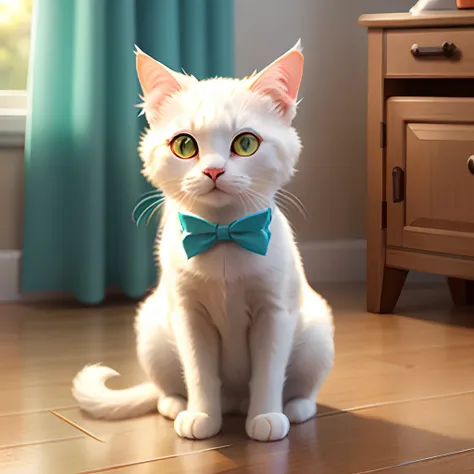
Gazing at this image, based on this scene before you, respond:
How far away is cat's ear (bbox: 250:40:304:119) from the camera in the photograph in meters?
1.34

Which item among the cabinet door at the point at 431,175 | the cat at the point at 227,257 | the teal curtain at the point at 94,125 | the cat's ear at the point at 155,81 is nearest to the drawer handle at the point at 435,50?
the cabinet door at the point at 431,175

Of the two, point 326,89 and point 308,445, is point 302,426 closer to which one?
point 308,445

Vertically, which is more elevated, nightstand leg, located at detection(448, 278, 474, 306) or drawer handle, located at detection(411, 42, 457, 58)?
drawer handle, located at detection(411, 42, 457, 58)

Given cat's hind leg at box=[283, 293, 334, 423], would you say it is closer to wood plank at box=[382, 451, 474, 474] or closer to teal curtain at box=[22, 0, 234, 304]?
wood plank at box=[382, 451, 474, 474]

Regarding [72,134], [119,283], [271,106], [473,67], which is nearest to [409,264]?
[473,67]

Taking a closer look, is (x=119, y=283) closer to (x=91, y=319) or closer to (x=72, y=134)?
(x=91, y=319)

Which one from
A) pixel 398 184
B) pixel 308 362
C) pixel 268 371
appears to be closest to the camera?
pixel 268 371

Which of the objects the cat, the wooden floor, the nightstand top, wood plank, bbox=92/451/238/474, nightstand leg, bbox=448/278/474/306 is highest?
the nightstand top

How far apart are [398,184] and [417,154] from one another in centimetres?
10

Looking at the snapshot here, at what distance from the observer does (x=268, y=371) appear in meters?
1.37

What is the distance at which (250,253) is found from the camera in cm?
135

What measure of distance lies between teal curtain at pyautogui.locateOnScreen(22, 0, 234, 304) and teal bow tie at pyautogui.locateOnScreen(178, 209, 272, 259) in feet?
3.84

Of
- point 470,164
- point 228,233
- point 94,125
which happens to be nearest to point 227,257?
point 228,233

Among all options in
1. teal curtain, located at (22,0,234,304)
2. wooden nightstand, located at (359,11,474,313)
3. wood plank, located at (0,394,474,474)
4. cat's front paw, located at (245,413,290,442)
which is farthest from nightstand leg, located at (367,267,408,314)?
cat's front paw, located at (245,413,290,442)
